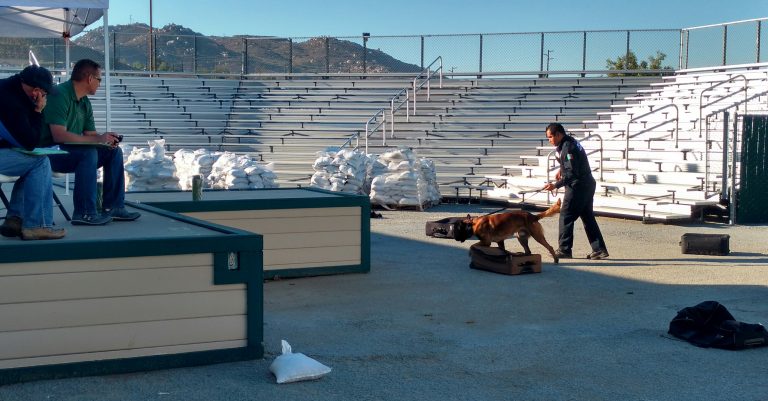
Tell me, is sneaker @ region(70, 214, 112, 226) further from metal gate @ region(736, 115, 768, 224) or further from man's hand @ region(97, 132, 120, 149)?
metal gate @ region(736, 115, 768, 224)

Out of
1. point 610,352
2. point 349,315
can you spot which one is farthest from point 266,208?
point 610,352

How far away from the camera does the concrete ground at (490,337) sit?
17.4 feet

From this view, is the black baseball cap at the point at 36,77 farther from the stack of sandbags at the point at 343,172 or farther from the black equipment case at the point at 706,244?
the stack of sandbags at the point at 343,172

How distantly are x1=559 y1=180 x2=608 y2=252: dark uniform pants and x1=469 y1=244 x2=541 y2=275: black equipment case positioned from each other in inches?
50.7

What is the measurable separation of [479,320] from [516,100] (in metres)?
18.1

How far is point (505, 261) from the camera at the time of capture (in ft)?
31.7

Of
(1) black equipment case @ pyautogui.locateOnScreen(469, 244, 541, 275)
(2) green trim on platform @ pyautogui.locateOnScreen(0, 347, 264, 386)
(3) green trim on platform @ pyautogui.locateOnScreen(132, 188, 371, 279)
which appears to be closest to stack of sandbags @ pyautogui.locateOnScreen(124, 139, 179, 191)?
(3) green trim on platform @ pyautogui.locateOnScreen(132, 188, 371, 279)

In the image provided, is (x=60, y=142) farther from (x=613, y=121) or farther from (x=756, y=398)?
(x=613, y=121)

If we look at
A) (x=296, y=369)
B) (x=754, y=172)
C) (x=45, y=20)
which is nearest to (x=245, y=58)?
(x=754, y=172)

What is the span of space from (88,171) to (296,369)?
2.22 m

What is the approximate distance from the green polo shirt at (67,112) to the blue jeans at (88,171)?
18 cm

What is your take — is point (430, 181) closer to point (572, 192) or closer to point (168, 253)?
point (572, 192)

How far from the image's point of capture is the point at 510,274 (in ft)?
31.7

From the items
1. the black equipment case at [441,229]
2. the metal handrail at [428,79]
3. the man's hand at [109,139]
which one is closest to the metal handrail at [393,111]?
the metal handrail at [428,79]
